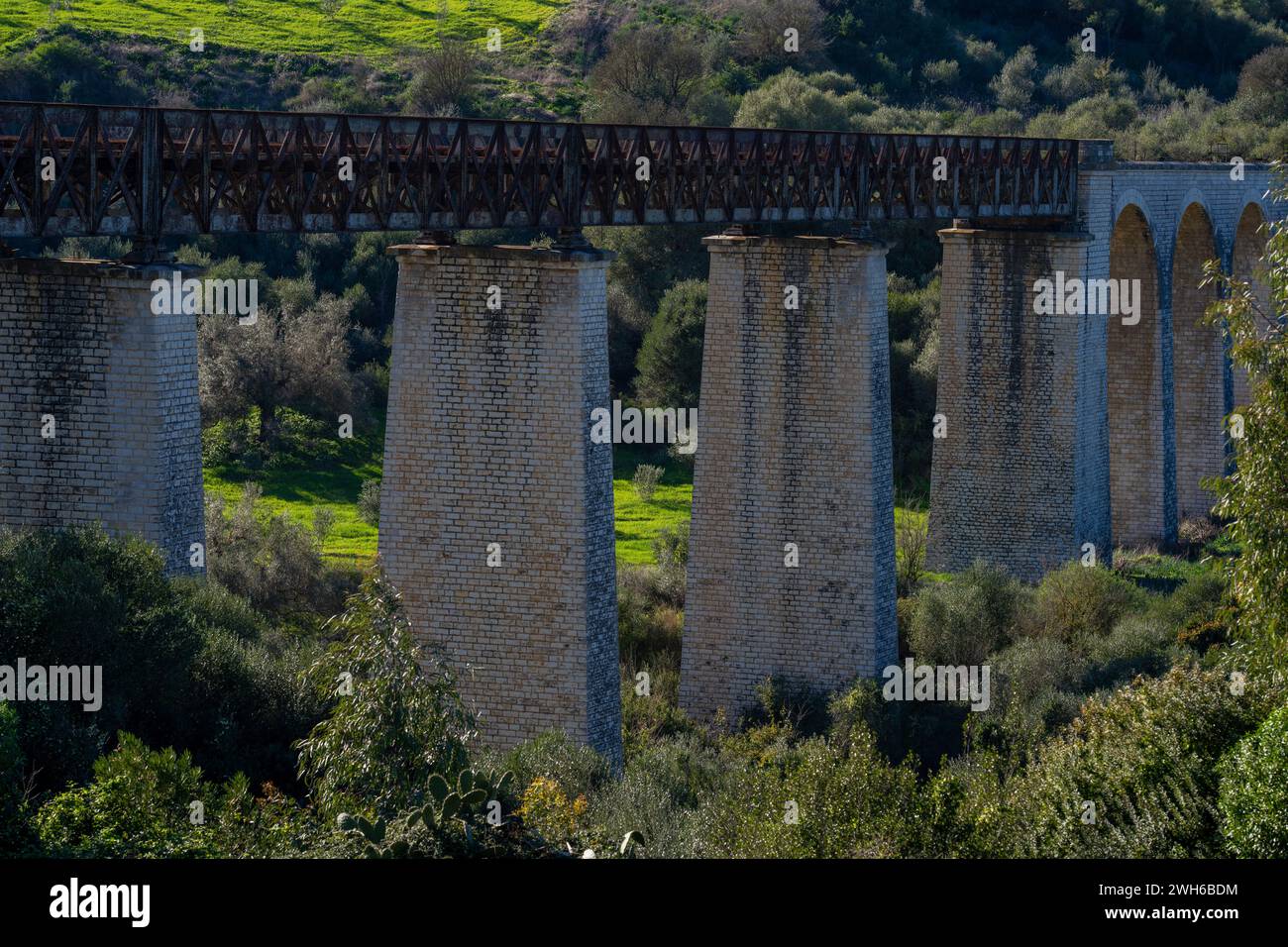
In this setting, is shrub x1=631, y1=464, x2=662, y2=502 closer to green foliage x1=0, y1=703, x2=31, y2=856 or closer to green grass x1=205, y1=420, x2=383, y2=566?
green grass x1=205, y1=420, x2=383, y2=566

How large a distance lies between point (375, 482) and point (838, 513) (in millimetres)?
12004

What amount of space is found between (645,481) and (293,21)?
91.9 ft

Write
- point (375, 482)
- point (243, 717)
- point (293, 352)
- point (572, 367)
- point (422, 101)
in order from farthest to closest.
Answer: point (422, 101) → point (293, 352) → point (375, 482) → point (572, 367) → point (243, 717)

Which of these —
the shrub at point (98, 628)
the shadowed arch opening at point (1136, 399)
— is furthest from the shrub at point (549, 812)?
the shadowed arch opening at point (1136, 399)

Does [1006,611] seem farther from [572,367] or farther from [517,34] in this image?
[517,34]

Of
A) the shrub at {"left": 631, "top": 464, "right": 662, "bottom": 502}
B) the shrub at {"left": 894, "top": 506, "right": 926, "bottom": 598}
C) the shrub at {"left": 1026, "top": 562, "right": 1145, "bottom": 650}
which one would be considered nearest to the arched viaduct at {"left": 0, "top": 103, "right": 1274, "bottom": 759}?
the shrub at {"left": 1026, "top": 562, "right": 1145, "bottom": 650}

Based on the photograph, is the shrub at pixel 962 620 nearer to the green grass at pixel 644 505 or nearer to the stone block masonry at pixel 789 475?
the stone block masonry at pixel 789 475

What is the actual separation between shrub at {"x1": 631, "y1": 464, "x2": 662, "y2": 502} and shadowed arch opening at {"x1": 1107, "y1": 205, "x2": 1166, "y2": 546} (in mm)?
8453

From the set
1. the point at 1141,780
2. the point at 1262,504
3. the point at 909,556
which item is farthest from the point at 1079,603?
the point at 1141,780

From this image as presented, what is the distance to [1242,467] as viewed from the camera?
605 inches

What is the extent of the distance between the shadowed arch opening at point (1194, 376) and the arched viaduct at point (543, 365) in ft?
31.2

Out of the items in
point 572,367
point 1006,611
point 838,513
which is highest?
point 572,367

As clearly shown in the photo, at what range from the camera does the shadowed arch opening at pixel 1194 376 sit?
3928 cm
